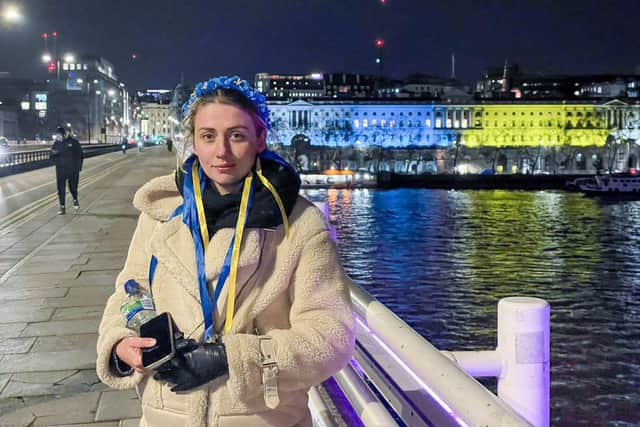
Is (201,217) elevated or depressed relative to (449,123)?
depressed

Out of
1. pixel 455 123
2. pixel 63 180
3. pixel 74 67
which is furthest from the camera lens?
pixel 455 123

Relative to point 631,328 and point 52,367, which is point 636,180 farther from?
point 52,367

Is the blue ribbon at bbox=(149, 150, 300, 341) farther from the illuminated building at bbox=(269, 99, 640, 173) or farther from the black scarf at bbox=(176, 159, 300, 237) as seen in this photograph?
the illuminated building at bbox=(269, 99, 640, 173)

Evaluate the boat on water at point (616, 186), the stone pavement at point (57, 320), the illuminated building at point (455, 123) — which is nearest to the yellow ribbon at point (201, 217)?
the stone pavement at point (57, 320)

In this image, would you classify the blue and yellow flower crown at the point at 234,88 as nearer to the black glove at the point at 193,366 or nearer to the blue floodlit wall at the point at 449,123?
the black glove at the point at 193,366

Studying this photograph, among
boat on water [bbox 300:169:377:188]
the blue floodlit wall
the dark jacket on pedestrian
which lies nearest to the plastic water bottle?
the dark jacket on pedestrian

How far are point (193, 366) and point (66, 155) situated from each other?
16.2 metres

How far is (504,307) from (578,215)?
6533cm

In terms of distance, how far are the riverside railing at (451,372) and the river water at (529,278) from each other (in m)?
9.34

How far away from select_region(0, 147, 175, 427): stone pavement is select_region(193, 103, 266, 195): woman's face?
231 centimetres

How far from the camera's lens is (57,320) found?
704cm

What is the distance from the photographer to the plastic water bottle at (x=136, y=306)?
2.47 meters

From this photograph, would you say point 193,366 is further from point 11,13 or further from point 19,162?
point 19,162

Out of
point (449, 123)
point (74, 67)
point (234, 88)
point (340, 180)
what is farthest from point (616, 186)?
point (234, 88)
